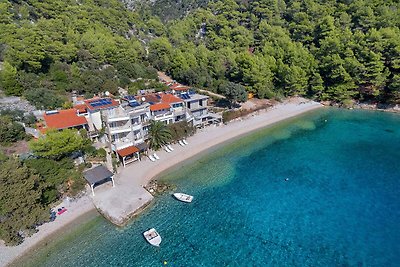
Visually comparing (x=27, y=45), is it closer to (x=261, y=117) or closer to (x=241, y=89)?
(x=241, y=89)

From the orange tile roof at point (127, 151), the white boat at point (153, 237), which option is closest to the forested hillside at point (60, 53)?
the orange tile roof at point (127, 151)

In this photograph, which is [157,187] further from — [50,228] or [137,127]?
[50,228]

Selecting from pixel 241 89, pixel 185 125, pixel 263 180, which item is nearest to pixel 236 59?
pixel 241 89

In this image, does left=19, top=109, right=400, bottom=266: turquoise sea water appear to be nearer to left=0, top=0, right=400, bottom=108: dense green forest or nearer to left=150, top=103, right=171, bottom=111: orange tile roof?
left=150, top=103, right=171, bottom=111: orange tile roof

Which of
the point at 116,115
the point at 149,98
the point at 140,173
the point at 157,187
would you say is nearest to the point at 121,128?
the point at 116,115

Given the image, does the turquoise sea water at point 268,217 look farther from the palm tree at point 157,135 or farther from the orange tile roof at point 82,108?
the orange tile roof at point 82,108

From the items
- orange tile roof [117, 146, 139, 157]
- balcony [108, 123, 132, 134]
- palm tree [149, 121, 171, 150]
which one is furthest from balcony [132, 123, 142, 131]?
orange tile roof [117, 146, 139, 157]
